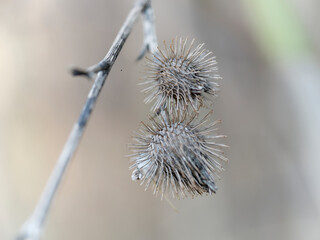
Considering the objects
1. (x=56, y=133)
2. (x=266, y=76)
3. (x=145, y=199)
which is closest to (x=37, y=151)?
(x=56, y=133)

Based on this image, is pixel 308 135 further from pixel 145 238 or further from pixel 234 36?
pixel 145 238

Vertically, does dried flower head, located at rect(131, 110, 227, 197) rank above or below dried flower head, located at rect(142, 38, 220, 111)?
below

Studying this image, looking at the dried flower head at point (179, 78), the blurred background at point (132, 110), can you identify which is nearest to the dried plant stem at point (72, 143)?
the dried flower head at point (179, 78)

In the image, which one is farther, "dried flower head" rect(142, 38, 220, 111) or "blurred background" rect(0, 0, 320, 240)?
"blurred background" rect(0, 0, 320, 240)

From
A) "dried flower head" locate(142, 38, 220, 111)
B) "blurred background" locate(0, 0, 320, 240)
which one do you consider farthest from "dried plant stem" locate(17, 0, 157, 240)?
"blurred background" locate(0, 0, 320, 240)

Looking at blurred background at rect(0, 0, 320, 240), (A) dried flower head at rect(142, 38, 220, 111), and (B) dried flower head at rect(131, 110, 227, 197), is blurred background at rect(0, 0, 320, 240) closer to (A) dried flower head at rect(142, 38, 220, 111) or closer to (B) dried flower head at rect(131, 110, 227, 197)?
(A) dried flower head at rect(142, 38, 220, 111)

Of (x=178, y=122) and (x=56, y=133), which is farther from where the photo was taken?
(x=56, y=133)
